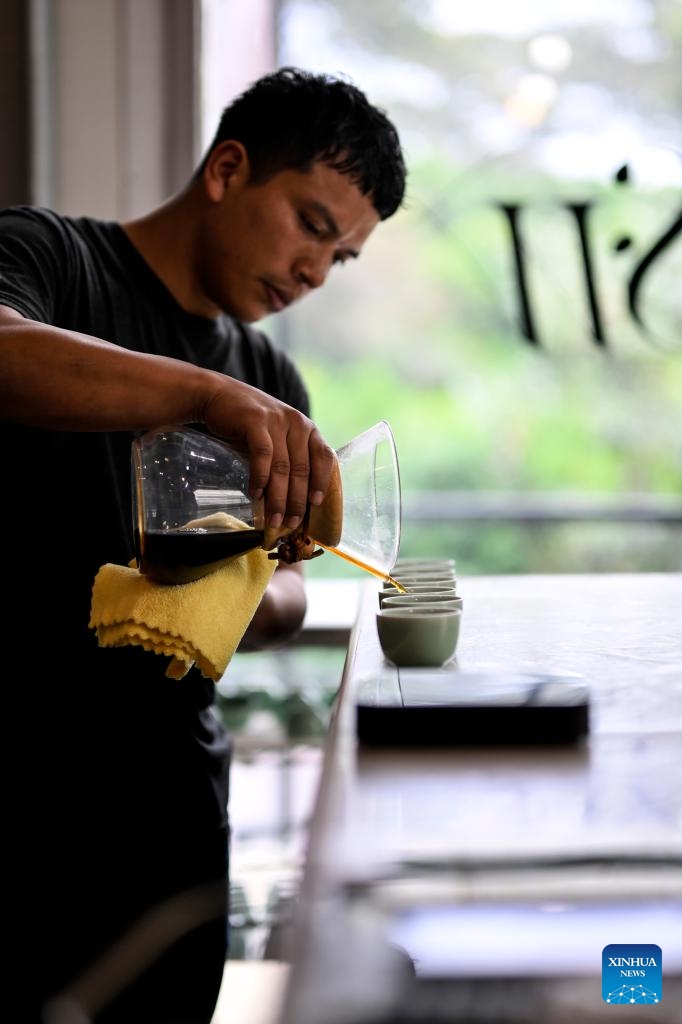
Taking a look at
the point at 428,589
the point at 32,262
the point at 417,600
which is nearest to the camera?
the point at 417,600

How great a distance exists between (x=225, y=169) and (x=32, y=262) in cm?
39

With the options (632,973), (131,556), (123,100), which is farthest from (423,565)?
(123,100)

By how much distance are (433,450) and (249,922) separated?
140cm

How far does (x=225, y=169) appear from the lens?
164 centimetres

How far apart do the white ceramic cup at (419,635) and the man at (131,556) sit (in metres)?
0.49

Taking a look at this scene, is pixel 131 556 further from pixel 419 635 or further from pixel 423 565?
pixel 419 635

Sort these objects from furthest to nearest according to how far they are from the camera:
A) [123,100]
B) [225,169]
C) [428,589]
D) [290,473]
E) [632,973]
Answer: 1. [123,100]
2. [225,169]
3. [428,589]
4. [290,473]
5. [632,973]

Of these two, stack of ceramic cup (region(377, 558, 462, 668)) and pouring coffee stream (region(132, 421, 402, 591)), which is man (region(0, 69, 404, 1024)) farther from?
stack of ceramic cup (region(377, 558, 462, 668))

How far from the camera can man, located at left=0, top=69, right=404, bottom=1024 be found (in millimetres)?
1437

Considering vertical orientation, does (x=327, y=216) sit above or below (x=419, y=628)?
above

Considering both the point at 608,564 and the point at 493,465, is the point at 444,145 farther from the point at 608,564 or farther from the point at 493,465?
the point at 608,564

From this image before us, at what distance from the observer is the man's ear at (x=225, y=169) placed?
5.33 feet

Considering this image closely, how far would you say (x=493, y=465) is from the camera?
3.10 metres

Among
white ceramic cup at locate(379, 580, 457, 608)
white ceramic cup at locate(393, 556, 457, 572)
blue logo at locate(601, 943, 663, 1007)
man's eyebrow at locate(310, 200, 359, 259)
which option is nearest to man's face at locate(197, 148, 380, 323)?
man's eyebrow at locate(310, 200, 359, 259)
